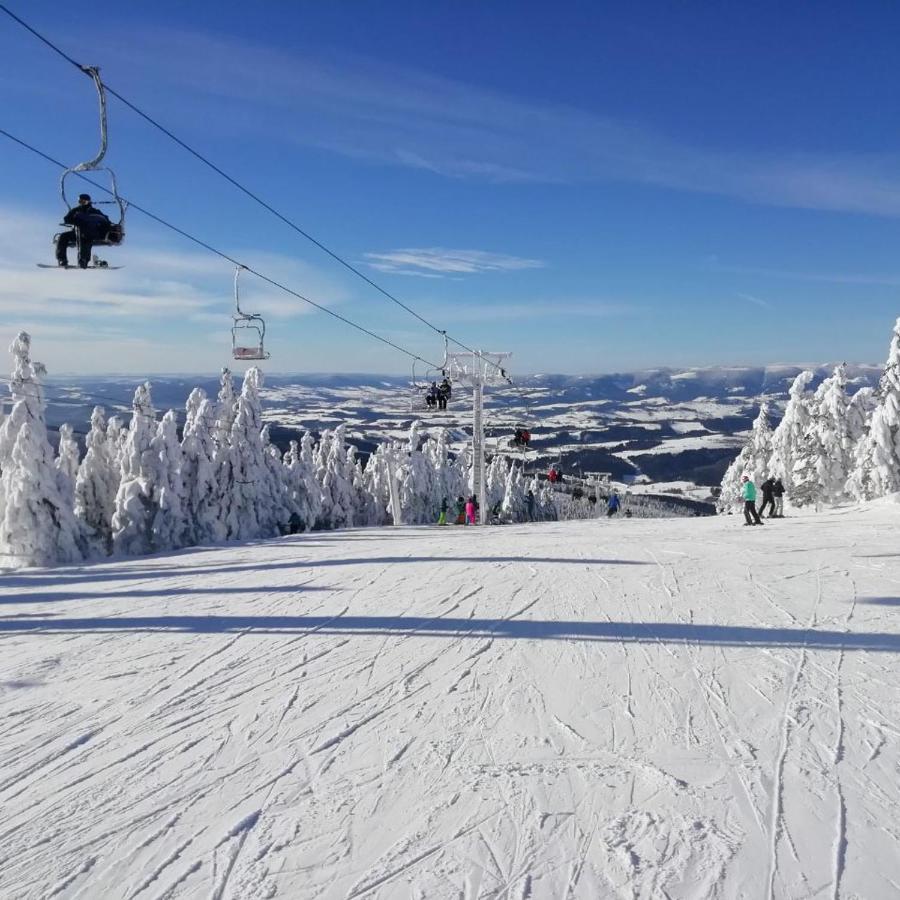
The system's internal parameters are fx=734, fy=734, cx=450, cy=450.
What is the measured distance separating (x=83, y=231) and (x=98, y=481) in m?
28.2

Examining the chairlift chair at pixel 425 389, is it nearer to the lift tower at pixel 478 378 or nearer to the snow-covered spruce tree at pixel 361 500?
the lift tower at pixel 478 378

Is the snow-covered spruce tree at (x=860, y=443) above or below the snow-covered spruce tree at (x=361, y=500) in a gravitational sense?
above

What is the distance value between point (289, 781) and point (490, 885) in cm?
179

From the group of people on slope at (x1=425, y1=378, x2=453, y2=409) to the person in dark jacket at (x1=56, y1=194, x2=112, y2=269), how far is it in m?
19.0

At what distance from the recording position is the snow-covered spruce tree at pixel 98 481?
34250 millimetres

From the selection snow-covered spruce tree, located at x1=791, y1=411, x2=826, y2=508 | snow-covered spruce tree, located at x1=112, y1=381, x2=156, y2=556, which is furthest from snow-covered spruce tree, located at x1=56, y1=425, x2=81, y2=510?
snow-covered spruce tree, located at x1=791, y1=411, x2=826, y2=508

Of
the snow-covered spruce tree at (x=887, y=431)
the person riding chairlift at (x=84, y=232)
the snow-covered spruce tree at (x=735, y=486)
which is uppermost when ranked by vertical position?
the person riding chairlift at (x=84, y=232)

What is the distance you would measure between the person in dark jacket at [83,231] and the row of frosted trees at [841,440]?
26.6 metres

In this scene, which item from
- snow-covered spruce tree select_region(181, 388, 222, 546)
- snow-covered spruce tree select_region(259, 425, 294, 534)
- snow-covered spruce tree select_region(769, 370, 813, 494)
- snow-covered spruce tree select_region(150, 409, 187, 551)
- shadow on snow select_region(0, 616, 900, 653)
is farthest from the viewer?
snow-covered spruce tree select_region(769, 370, 813, 494)

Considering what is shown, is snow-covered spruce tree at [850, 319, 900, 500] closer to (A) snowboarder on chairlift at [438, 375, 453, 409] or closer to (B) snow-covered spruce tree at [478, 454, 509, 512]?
(A) snowboarder on chairlift at [438, 375, 453, 409]

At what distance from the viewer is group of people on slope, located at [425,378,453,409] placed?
28.2 metres

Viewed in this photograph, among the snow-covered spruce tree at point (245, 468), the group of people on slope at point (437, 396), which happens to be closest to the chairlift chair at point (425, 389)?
the group of people on slope at point (437, 396)

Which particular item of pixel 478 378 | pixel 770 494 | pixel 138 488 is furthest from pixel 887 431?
pixel 138 488

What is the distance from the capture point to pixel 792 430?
3922 cm
